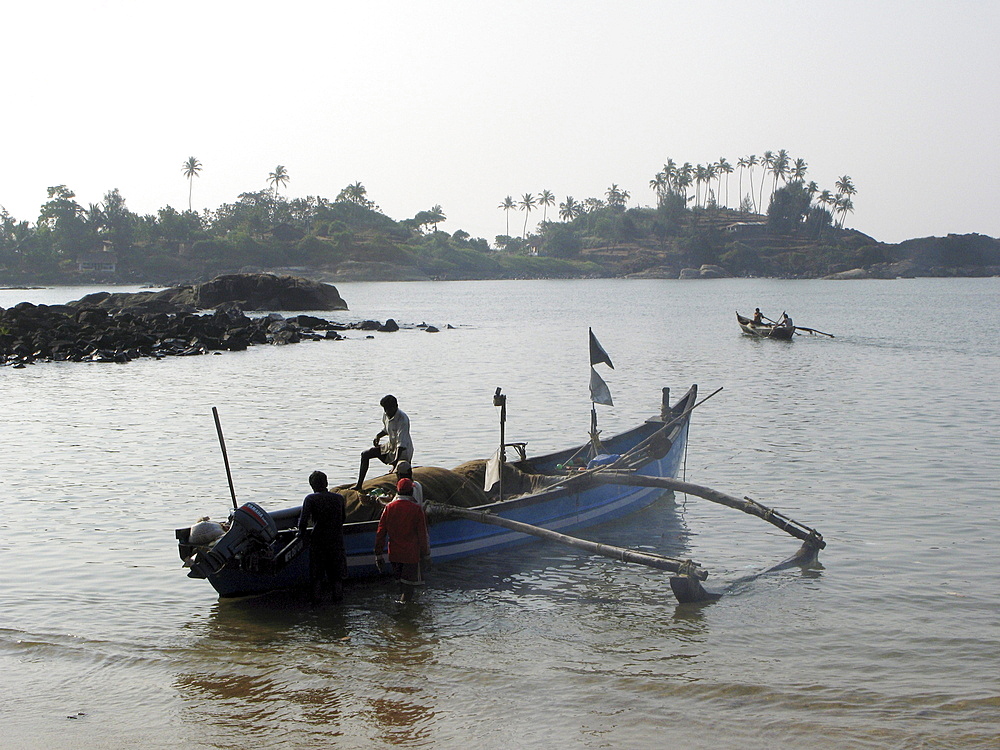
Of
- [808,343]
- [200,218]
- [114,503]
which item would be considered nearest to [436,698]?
[114,503]

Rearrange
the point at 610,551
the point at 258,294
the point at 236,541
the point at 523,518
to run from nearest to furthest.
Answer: the point at 236,541, the point at 610,551, the point at 523,518, the point at 258,294

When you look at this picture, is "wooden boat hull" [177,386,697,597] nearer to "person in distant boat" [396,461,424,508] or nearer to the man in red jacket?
the man in red jacket

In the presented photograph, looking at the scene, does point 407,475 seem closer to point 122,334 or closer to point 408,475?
point 408,475

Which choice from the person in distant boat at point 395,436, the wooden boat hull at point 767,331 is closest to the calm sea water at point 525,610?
the person in distant boat at point 395,436

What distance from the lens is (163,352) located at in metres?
41.2

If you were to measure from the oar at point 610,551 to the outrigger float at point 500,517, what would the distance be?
0.01m

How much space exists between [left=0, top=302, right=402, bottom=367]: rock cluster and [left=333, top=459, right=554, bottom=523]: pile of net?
28965 mm

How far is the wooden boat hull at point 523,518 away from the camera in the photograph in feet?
34.2

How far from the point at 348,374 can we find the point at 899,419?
19415mm

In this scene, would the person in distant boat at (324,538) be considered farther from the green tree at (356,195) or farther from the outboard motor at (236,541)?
the green tree at (356,195)

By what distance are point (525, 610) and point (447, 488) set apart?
2115 mm

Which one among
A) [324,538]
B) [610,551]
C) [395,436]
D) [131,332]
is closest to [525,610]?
[610,551]

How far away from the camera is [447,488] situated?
39.4 ft

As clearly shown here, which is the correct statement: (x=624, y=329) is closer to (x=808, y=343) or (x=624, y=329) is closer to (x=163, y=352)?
(x=808, y=343)
